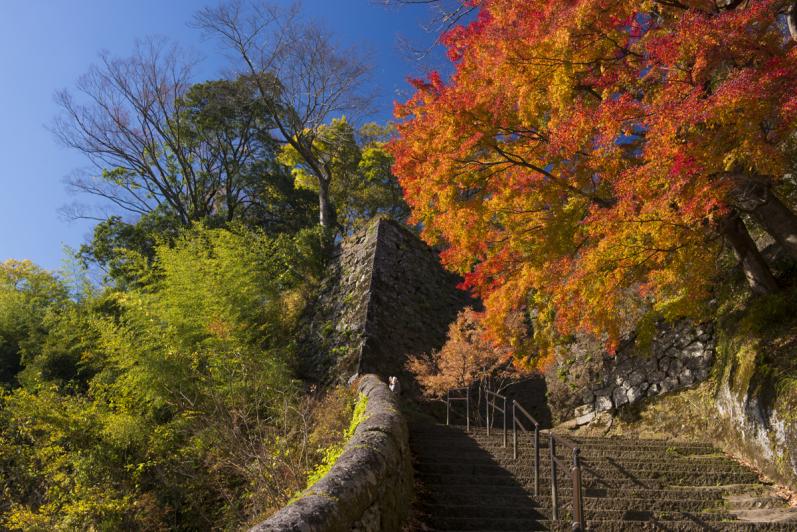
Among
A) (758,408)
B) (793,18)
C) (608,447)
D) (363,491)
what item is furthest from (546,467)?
(793,18)

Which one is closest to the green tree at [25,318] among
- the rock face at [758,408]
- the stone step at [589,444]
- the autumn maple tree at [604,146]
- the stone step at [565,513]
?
the stone step at [589,444]

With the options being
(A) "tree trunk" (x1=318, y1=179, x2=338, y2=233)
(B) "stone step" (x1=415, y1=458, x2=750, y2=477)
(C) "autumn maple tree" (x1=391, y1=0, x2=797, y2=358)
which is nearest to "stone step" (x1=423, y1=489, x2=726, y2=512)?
(B) "stone step" (x1=415, y1=458, x2=750, y2=477)

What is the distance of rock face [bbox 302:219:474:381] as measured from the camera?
45.8ft

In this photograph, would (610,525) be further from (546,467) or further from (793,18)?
(793,18)

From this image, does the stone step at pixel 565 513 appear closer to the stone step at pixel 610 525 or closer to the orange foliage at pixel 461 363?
the stone step at pixel 610 525

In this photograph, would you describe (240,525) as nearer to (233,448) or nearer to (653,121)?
(233,448)

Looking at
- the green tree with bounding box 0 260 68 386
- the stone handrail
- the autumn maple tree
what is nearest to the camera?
the stone handrail

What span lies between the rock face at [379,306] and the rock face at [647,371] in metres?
4.59

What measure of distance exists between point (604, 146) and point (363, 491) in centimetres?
536

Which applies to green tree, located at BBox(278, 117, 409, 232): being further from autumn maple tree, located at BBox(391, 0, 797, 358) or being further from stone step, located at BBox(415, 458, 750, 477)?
stone step, located at BBox(415, 458, 750, 477)

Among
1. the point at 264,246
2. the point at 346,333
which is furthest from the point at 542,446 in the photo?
the point at 264,246

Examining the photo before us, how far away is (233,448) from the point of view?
878 cm

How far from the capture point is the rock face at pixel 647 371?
9.99 metres

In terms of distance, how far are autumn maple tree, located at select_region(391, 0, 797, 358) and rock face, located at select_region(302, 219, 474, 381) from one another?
510 cm
